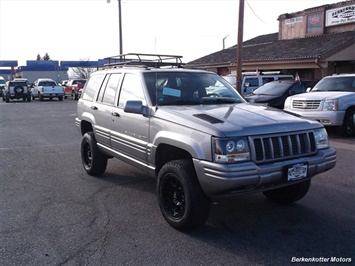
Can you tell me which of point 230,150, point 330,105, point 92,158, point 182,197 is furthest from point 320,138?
point 330,105

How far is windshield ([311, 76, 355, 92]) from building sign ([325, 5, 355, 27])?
12.9 meters

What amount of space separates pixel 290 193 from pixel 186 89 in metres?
1.98

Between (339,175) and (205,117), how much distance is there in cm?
360

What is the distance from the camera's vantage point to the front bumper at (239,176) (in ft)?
11.8

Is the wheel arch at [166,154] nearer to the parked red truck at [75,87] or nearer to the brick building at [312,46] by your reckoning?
the brick building at [312,46]

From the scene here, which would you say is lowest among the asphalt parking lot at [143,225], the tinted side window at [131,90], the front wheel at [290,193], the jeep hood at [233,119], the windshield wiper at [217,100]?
the asphalt parking lot at [143,225]

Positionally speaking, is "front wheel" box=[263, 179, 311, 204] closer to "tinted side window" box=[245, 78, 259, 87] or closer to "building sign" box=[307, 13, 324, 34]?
"tinted side window" box=[245, 78, 259, 87]

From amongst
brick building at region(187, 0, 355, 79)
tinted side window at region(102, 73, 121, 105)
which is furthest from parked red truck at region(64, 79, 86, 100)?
tinted side window at region(102, 73, 121, 105)

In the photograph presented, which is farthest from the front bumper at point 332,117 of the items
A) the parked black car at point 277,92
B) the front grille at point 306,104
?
the parked black car at point 277,92

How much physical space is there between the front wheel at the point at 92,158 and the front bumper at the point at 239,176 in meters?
2.89

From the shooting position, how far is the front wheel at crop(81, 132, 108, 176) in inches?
248

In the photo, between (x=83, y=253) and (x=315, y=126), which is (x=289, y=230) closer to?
(x=315, y=126)

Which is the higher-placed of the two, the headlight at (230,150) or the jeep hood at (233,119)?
the jeep hood at (233,119)

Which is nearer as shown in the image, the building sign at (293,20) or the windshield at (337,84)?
the windshield at (337,84)
